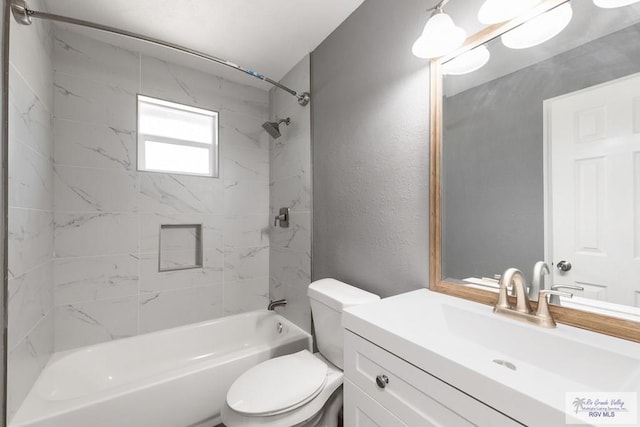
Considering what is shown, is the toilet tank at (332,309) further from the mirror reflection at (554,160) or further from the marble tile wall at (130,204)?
the marble tile wall at (130,204)

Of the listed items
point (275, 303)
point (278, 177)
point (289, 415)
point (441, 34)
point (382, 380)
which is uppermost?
point (441, 34)

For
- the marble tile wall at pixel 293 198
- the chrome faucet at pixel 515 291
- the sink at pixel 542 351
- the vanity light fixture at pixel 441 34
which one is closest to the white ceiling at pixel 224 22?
the marble tile wall at pixel 293 198

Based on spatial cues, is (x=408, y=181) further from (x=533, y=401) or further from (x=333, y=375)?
(x=333, y=375)

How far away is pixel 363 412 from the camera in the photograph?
0.87 meters

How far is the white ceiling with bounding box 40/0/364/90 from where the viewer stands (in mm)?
1468

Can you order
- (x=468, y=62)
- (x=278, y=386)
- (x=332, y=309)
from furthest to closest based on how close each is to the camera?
1. (x=332, y=309)
2. (x=278, y=386)
3. (x=468, y=62)

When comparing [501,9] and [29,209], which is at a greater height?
[501,9]

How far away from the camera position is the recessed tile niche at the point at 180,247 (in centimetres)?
201

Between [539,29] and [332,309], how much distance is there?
136cm

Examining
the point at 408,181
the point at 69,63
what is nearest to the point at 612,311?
the point at 408,181

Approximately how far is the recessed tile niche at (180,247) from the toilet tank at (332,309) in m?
1.16

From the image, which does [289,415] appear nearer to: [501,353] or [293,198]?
[501,353]

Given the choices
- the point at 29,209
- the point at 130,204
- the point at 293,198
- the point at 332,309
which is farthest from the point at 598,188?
the point at 130,204

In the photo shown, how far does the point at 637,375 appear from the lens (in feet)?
1.88
